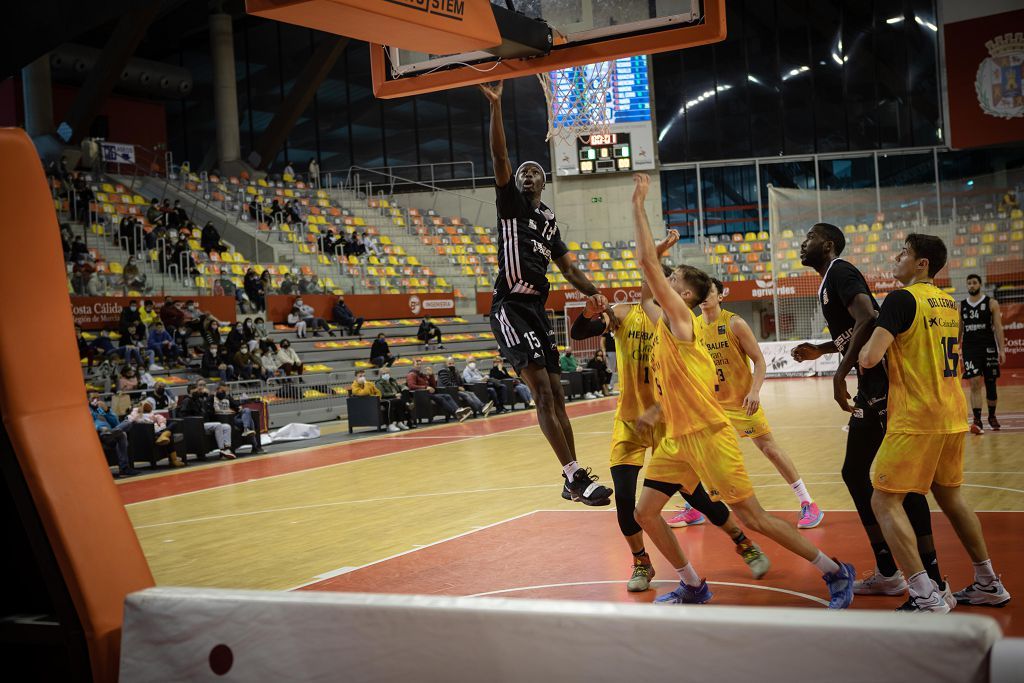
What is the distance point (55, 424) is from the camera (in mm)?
3271

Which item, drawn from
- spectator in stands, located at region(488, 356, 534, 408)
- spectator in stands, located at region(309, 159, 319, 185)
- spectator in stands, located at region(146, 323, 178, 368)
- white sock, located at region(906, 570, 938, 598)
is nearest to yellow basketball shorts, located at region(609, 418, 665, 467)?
white sock, located at region(906, 570, 938, 598)

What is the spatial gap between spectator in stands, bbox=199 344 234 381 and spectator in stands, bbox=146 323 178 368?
577 mm

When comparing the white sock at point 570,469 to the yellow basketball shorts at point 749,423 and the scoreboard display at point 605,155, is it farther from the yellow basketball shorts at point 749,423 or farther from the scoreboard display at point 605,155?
the scoreboard display at point 605,155

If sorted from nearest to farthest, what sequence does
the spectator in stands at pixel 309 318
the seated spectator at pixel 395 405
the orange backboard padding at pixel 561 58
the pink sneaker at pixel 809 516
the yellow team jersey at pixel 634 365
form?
the yellow team jersey at pixel 634 365 < the orange backboard padding at pixel 561 58 < the pink sneaker at pixel 809 516 < the seated spectator at pixel 395 405 < the spectator in stands at pixel 309 318

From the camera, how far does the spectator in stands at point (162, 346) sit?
58.9 ft

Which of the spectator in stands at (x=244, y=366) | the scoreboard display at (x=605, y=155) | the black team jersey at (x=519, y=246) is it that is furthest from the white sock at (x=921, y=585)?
the scoreboard display at (x=605, y=155)

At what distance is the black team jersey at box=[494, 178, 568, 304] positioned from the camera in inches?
214

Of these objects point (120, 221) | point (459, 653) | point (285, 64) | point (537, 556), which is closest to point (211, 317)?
point (120, 221)

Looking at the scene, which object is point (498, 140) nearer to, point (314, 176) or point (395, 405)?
point (395, 405)

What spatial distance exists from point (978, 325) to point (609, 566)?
7.81m

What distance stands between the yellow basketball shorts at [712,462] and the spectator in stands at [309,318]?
1837cm

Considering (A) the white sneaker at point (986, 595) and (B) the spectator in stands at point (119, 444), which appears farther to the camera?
(B) the spectator in stands at point (119, 444)

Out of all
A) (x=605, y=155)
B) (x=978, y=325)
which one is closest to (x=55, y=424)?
(x=978, y=325)

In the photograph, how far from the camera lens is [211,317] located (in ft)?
63.1
